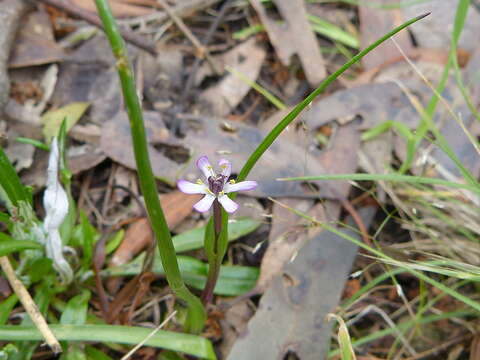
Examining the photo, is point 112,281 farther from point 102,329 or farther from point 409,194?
point 409,194

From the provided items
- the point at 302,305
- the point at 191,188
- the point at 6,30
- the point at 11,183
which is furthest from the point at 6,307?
the point at 6,30

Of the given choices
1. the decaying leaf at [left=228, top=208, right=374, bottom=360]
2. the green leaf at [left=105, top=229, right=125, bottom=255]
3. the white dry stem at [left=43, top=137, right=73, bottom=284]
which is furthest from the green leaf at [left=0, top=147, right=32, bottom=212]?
the decaying leaf at [left=228, top=208, right=374, bottom=360]

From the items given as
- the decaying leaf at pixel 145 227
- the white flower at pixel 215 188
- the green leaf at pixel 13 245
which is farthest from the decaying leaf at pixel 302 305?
the green leaf at pixel 13 245

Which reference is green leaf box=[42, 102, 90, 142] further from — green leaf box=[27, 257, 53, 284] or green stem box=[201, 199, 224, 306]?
green stem box=[201, 199, 224, 306]

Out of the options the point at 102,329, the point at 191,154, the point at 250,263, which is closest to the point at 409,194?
the point at 250,263

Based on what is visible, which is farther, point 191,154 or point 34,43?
point 34,43

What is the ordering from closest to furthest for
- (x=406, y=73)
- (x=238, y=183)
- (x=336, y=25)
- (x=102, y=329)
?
(x=238, y=183) < (x=102, y=329) < (x=406, y=73) < (x=336, y=25)

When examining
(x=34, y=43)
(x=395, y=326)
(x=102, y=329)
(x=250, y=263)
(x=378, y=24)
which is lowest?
(x=395, y=326)
